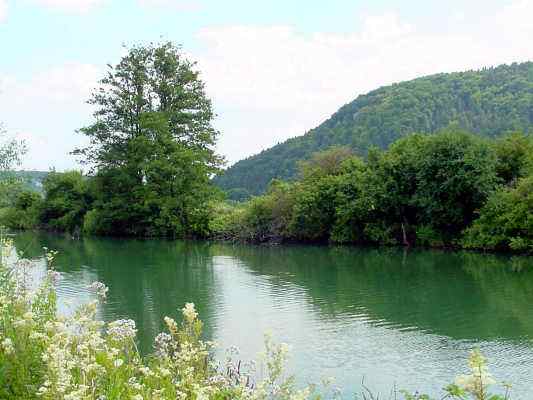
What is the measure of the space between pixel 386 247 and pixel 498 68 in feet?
218

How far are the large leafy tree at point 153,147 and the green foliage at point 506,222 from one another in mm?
19344

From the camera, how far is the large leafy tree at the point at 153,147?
1748 inches

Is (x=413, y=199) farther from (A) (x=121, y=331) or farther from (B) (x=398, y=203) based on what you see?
(A) (x=121, y=331)

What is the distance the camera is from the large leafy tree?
1748 inches

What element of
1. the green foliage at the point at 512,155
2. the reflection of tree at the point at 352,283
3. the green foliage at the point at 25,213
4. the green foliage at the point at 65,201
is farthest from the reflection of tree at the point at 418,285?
the green foliage at the point at 25,213

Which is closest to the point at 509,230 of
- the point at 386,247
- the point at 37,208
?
the point at 386,247

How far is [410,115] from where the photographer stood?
82.4 meters

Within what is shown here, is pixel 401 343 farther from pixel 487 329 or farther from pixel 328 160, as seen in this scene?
pixel 328 160

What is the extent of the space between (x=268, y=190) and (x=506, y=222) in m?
17.9

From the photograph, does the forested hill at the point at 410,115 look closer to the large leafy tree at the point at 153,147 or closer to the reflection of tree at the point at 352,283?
the large leafy tree at the point at 153,147

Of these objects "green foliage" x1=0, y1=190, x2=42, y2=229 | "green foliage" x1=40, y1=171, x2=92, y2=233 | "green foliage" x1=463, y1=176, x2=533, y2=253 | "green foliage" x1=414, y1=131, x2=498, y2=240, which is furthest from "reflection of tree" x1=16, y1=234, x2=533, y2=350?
"green foliage" x1=0, y1=190, x2=42, y2=229

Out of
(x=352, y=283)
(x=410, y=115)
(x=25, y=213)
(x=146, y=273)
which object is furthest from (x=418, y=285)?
(x=410, y=115)

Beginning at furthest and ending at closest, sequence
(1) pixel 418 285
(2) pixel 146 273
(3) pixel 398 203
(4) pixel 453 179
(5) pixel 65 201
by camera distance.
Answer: (5) pixel 65 201
(3) pixel 398 203
(4) pixel 453 179
(2) pixel 146 273
(1) pixel 418 285

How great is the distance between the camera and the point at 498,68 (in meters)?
93.3
